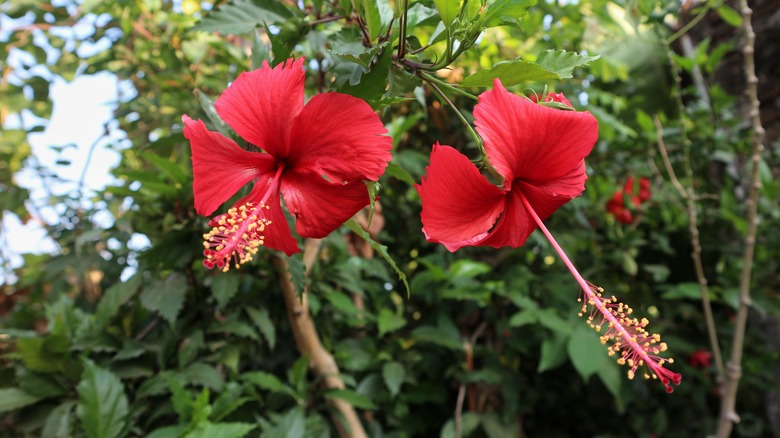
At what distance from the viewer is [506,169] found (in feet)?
1.64

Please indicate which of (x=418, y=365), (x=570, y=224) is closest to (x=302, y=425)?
(x=418, y=365)

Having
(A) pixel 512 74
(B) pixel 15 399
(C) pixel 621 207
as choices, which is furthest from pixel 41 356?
(C) pixel 621 207

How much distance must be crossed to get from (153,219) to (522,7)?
779 mm

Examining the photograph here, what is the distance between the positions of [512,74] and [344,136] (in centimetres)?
16

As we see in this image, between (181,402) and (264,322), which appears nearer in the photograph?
(181,402)

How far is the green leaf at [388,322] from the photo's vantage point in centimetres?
120

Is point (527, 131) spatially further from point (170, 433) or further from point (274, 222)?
point (170, 433)

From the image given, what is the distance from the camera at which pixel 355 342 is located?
1280mm

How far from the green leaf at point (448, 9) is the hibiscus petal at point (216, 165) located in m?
0.21

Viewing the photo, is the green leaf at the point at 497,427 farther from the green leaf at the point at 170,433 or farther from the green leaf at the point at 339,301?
the green leaf at the point at 170,433

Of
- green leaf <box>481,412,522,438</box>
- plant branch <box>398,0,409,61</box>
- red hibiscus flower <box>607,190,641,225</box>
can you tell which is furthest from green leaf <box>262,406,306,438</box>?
red hibiscus flower <box>607,190,641,225</box>

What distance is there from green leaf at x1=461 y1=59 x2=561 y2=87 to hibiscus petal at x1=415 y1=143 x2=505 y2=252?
0.28ft

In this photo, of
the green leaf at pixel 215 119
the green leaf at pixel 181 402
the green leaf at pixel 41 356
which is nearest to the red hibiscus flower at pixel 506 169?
the green leaf at pixel 215 119

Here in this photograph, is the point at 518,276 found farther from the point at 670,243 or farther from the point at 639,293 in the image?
the point at 670,243
